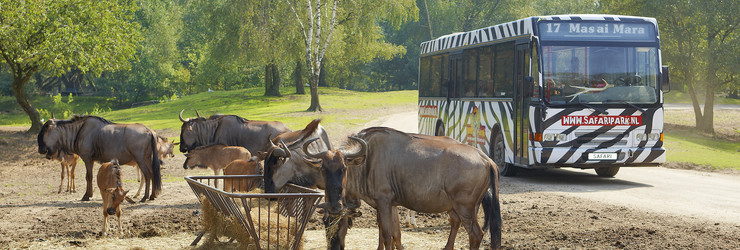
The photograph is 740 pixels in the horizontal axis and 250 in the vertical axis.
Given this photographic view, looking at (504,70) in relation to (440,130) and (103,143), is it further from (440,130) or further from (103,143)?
(103,143)

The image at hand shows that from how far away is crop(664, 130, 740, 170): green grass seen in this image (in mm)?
20775

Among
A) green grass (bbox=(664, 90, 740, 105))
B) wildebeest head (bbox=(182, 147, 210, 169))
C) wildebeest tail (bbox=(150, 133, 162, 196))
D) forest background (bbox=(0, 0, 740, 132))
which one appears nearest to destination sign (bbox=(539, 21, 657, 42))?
wildebeest head (bbox=(182, 147, 210, 169))

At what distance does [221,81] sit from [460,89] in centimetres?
5693

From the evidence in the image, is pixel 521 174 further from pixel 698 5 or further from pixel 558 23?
pixel 698 5

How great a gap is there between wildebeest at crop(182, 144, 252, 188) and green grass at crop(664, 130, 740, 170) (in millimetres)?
13036

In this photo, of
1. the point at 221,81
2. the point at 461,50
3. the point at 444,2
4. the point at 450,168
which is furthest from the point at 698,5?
the point at 221,81

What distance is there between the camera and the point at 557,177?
56.5 ft

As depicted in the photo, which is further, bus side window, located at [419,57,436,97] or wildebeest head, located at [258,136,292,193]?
bus side window, located at [419,57,436,97]

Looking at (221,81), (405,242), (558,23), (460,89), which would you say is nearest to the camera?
(405,242)

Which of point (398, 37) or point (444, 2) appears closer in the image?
point (444, 2)

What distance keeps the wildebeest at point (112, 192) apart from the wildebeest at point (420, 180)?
317cm

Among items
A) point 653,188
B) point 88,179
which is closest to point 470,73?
point 653,188

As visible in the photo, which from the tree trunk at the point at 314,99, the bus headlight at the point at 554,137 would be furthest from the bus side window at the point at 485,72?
the tree trunk at the point at 314,99

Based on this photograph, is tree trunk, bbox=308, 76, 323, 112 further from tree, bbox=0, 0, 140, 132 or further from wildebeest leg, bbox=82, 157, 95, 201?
wildebeest leg, bbox=82, 157, 95, 201
